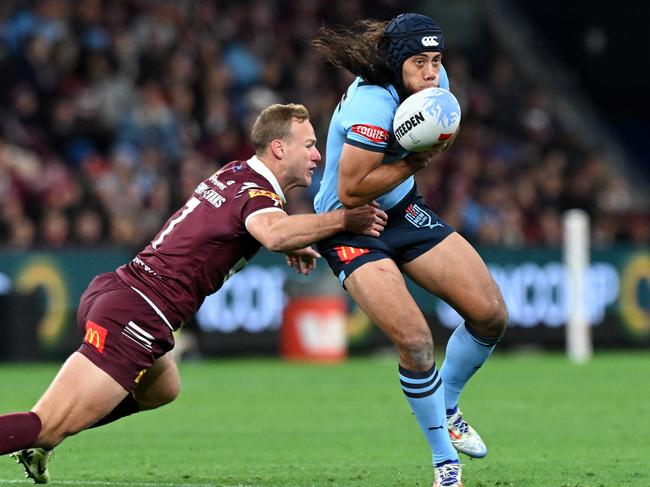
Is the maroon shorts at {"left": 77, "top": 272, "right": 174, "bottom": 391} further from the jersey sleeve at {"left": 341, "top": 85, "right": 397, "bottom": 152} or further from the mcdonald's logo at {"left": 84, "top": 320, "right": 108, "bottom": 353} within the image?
the jersey sleeve at {"left": 341, "top": 85, "right": 397, "bottom": 152}

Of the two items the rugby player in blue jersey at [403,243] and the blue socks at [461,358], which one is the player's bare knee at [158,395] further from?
the blue socks at [461,358]

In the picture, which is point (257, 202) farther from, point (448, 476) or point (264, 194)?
point (448, 476)

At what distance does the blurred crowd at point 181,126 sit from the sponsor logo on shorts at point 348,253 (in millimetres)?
9889

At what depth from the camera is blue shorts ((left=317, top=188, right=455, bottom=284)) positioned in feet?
23.9

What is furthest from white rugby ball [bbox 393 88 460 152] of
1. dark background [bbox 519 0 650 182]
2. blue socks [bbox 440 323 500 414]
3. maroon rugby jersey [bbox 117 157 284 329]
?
dark background [bbox 519 0 650 182]

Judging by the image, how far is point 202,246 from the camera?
22.9 feet

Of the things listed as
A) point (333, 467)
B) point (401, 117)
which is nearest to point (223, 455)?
point (333, 467)

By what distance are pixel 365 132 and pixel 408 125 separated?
0.23 meters

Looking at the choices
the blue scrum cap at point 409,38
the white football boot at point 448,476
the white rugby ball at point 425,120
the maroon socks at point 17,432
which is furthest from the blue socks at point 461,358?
the maroon socks at point 17,432

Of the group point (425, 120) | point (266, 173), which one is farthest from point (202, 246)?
point (425, 120)

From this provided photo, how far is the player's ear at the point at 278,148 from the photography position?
7.14m

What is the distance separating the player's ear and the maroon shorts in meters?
0.98

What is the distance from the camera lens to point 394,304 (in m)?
7.03

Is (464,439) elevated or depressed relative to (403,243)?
depressed
